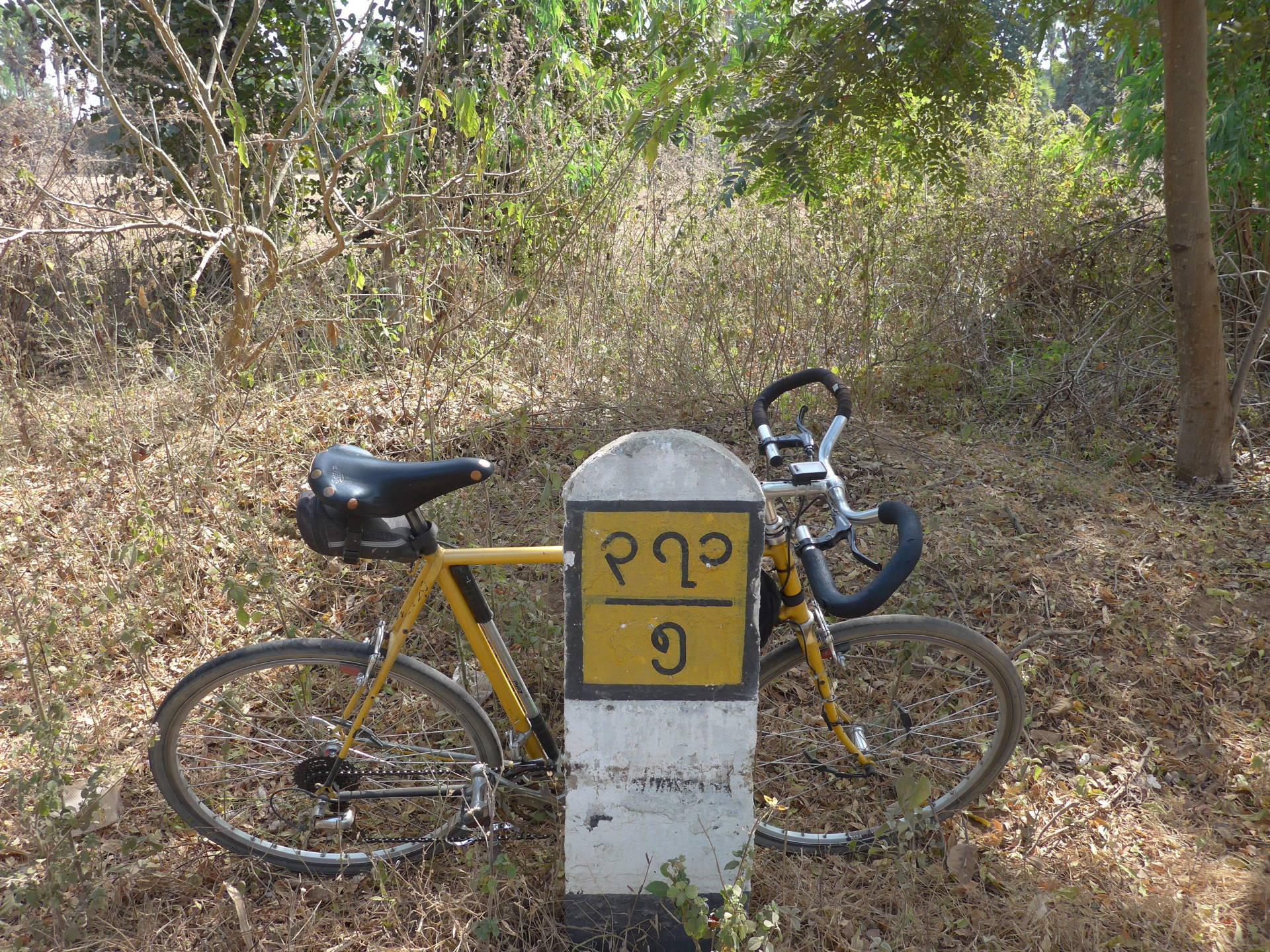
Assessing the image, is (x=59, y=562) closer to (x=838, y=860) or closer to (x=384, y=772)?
(x=384, y=772)

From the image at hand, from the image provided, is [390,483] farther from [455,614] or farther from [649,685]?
[649,685]

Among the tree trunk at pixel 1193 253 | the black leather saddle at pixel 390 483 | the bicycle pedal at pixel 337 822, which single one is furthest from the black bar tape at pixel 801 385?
the tree trunk at pixel 1193 253

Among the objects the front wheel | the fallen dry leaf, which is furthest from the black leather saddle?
the fallen dry leaf

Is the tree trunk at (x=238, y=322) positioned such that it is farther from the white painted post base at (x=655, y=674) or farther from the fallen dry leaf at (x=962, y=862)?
the fallen dry leaf at (x=962, y=862)

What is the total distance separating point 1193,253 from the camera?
4.38 meters

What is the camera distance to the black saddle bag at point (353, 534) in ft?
7.42

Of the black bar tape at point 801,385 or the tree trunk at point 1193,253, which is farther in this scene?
the tree trunk at point 1193,253

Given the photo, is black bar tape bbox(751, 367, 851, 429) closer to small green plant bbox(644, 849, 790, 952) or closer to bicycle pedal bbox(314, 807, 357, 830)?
small green plant bbox(644, 849, 790, 952)

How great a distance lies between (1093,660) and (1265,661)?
0.67 m

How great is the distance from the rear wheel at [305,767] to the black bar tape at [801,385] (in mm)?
1196

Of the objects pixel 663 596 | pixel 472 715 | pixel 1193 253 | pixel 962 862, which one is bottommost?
pixel 962 862

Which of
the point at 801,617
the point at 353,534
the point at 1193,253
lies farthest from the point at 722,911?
the point at 1193,253

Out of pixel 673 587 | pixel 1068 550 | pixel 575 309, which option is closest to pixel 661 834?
pixel 673 587

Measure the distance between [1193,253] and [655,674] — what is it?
3910 mm
